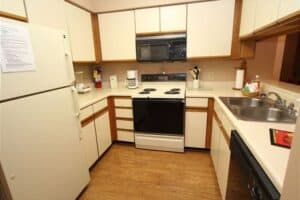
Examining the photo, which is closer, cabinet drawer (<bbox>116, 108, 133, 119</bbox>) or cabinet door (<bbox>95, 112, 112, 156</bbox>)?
cabinet door (<bbox>95, 112, 112, 156</bbox>)

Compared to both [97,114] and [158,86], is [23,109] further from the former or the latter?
[158,86]

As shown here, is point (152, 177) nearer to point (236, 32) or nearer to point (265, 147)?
point (265, 147)

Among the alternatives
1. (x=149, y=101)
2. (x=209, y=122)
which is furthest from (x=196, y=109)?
(x=149, y=101)

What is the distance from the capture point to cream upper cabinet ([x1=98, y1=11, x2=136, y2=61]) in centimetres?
239

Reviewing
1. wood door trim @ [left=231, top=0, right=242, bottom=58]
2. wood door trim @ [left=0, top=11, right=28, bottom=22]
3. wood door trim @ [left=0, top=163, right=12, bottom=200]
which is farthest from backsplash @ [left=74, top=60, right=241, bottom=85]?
wood door trim @ [left=0, top=163, right=12, bottom=200]

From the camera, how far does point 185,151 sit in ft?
7.87

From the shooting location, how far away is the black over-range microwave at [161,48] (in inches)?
89.0

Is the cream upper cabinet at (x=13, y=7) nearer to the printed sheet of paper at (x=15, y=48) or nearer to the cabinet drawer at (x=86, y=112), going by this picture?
the printed sheet of paper at (x=15, y=48)

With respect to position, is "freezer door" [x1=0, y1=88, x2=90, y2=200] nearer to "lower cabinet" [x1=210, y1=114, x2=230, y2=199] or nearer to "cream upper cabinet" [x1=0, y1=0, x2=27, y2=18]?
"cream upper cabinet" [x1=0, y1=0, x2=27, y2=18]

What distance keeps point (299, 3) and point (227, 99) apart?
1070mm

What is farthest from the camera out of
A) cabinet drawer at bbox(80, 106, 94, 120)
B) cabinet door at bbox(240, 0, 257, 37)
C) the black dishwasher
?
cabinet drawer at bbox(80, 106, 94, 120)

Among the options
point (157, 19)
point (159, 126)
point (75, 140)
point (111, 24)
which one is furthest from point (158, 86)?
point (75, 140)

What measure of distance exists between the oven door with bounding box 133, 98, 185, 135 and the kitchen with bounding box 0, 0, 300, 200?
1 centimetres

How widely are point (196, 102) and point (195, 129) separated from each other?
1.30ft
